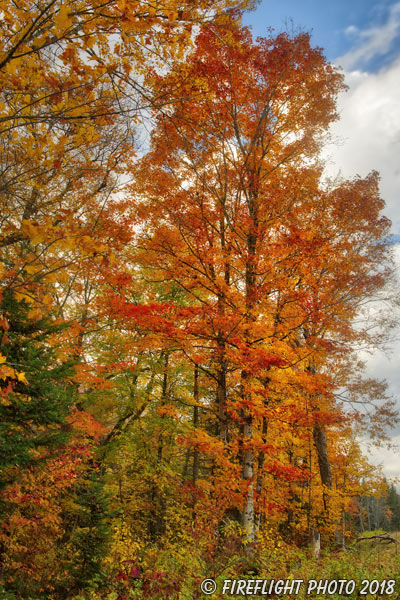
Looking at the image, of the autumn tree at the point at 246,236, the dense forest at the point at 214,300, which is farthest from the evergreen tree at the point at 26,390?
the autumn tree at the point at 246,236

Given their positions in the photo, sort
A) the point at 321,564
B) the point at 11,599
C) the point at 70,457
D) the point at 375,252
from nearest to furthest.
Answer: the point at 321,564 → the point at 11,599 → the point at 70,457 → the point at 375,252

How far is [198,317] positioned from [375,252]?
266 inches

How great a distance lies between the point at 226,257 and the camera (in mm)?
8477

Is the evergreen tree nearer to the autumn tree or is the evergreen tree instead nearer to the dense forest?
the dense forest

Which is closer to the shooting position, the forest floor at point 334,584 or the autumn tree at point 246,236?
the forest floor at point 334,584

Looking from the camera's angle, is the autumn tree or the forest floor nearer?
the forest floor

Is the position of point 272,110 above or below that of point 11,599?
above

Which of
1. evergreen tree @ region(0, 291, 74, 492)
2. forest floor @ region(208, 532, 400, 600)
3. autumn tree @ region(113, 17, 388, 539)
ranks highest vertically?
autumn tree @ region(113, 17, 388, 539)

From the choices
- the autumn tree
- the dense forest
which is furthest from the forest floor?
the autumn tree

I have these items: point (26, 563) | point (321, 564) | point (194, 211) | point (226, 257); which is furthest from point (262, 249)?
point (26, 563)

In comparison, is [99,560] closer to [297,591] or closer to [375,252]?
[297,591]

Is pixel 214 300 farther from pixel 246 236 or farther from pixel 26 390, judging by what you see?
pixel 26 390

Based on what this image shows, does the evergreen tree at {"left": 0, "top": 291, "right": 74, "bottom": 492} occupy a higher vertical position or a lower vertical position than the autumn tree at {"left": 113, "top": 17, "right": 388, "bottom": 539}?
lower

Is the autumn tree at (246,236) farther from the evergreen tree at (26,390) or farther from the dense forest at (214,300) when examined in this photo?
the evergreen tree at (26,390)
